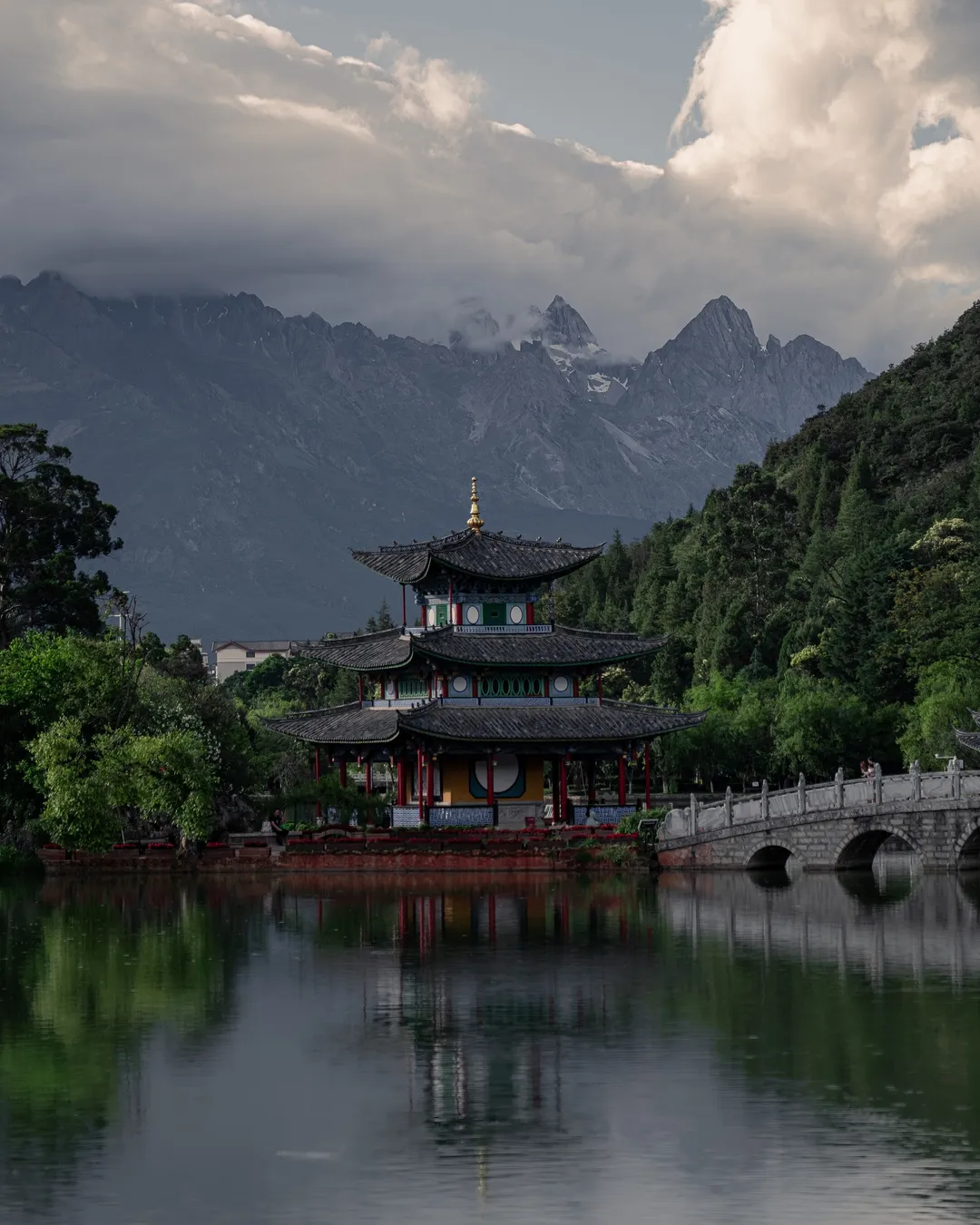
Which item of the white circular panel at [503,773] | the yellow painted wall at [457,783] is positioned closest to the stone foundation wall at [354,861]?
the yellow painted wall at [457,783]

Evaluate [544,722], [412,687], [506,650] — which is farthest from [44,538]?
[544,722]

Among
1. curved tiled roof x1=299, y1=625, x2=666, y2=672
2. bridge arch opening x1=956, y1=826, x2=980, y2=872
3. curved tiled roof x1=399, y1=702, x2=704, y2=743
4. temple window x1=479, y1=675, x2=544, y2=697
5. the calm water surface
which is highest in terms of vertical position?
curved tiled roof x1=299, y1=625, x2=666, y2=672

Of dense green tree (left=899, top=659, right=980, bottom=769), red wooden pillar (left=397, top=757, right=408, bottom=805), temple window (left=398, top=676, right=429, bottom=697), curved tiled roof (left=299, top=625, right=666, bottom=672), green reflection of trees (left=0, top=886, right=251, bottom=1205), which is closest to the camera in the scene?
→ green reflection of trees (left=0, top=886, right=251, bottom=1205)

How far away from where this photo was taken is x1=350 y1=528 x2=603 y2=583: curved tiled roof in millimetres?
65500

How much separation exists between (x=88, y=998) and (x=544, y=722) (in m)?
30.2

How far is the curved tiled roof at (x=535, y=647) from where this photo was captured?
63719 millimetres

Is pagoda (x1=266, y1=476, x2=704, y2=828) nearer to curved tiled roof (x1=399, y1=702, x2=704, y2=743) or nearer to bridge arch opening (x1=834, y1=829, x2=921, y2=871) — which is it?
curved tiled roof (x1=399, y1=702, x2=704, y2=743)

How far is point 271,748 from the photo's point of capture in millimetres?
91000

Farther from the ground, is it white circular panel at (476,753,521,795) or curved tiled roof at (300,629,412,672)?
curved tiled roof at (300,629,412,672)

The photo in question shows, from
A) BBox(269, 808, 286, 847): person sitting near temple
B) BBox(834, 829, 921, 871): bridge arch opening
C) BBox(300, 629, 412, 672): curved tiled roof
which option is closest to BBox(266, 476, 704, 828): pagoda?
BBox(300, 629, 412, 672): curved tiled roof

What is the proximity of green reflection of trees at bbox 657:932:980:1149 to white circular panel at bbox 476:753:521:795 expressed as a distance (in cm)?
2481

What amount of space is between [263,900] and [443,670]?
13874mm

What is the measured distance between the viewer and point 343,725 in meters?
66.7

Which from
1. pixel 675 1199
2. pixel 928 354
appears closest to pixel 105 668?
pixel 675 1199
